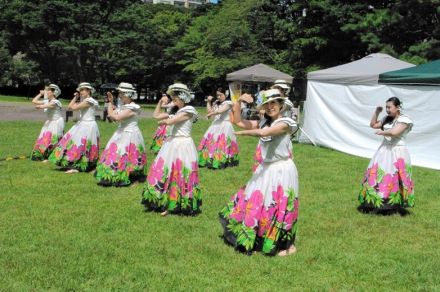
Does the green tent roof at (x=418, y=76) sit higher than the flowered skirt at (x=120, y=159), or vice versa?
the green tent roof at (x=418, y=76)

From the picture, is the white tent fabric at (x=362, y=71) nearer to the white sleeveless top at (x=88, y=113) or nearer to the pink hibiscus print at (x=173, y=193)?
the white sleeveless top at (x=88, y=113)

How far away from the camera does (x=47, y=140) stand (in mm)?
11688

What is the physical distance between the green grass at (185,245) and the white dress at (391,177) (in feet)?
0.86

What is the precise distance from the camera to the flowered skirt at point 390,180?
7617 millimetres

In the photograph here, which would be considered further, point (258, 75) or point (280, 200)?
point (258, 75)

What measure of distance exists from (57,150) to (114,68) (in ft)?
118

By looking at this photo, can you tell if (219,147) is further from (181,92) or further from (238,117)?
(238,117)

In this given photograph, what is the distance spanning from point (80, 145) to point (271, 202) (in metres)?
5.94

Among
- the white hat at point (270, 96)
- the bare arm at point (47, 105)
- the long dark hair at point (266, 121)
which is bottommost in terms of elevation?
the bare arm at point (47, 105)

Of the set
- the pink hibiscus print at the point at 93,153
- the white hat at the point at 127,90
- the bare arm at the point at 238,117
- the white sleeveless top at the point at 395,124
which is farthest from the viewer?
the pink hibiscus print at the point at 93,153

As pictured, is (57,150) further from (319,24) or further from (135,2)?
(135,2)

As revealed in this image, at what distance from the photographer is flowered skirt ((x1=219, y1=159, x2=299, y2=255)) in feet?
18.2

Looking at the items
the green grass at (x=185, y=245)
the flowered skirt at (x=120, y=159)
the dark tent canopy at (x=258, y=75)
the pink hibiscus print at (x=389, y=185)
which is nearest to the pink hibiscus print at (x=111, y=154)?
the flowered skirt at (x=120, y=159)

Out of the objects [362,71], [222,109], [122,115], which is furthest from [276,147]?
[362,71]
